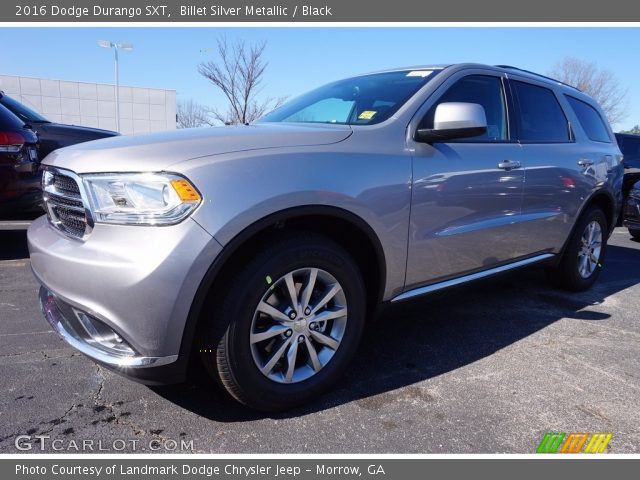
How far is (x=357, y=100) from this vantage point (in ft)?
10.0

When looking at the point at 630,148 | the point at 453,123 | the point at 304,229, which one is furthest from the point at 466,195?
the point at 630,148

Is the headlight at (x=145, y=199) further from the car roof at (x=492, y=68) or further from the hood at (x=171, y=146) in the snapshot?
the car roof at (x=492, y=68)

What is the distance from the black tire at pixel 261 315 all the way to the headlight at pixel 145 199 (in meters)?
0.38

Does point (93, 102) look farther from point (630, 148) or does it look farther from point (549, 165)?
point (549, 165)

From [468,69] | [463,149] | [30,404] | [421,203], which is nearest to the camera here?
[30,404]

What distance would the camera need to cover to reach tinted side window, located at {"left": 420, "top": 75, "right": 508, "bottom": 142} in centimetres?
296

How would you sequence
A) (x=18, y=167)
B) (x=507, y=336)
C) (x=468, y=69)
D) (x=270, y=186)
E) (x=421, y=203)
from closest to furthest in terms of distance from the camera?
(x=270, y=186) → (x=421, y=203) → (x=468, y=69) → (x=507, y=336) → (x=18, y=167)

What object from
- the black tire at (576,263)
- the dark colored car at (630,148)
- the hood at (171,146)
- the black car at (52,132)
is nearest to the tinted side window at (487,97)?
the hood at (171,146)

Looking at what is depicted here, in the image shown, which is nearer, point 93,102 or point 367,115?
point 367,115

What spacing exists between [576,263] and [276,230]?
3.36 metres
